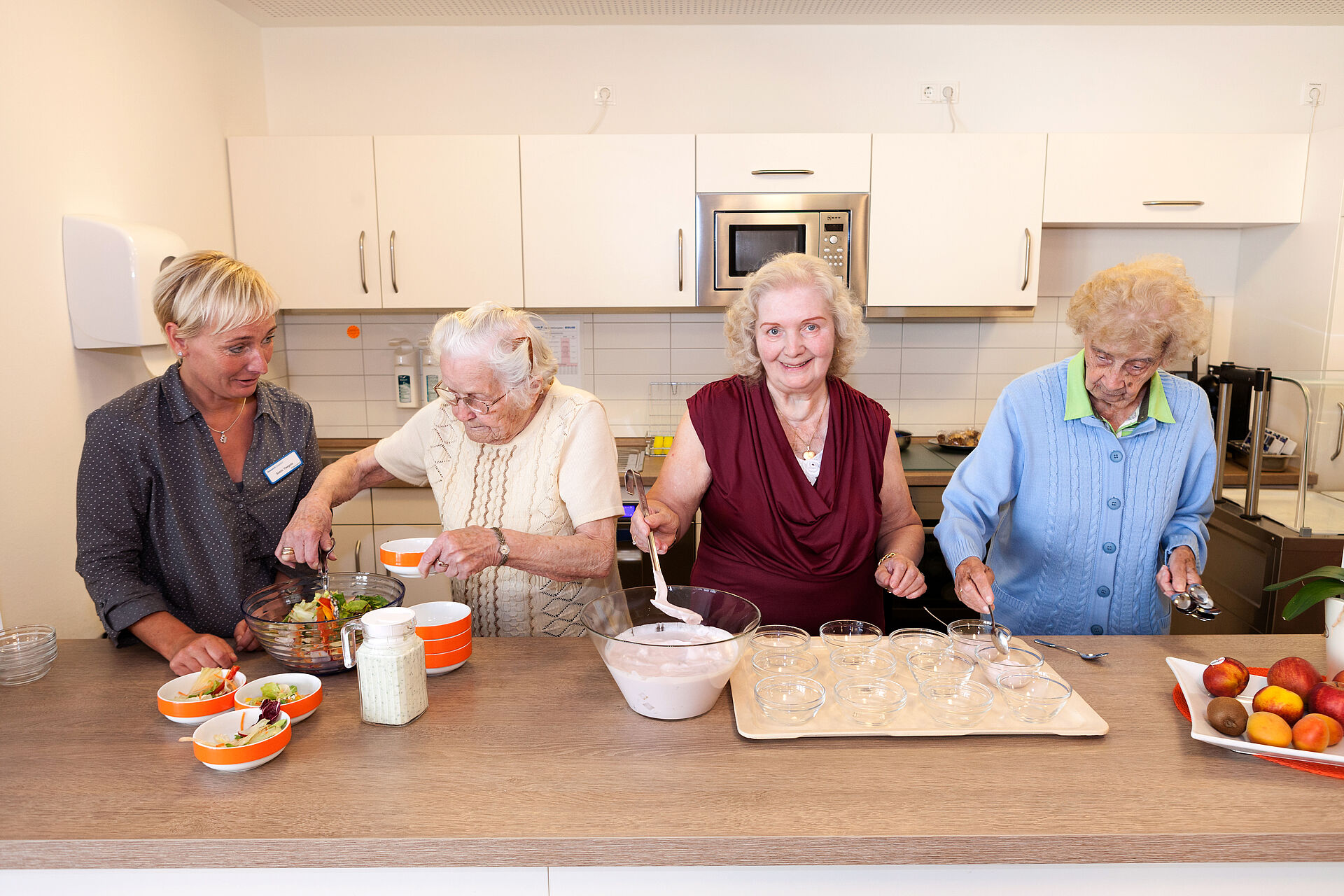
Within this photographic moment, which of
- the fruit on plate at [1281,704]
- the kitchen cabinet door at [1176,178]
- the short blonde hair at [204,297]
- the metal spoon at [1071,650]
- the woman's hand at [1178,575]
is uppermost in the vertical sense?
the kitchen cabinet door at [1176,178]

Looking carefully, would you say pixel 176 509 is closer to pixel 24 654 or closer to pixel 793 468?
pixel 24 654

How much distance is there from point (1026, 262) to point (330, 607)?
8.84 ft

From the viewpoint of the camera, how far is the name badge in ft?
5.58

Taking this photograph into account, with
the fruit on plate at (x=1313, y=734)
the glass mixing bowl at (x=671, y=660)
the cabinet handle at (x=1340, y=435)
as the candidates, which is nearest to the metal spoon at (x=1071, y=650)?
the fruit on plate at (x=1313, y=734)

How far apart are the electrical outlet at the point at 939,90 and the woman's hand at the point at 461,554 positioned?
106 inches

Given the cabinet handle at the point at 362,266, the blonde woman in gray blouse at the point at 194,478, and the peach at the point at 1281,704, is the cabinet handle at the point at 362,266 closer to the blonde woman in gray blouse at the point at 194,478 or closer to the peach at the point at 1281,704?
the blonde woman in gray blouse at the point at 194,478

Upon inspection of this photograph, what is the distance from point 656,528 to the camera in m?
1.60

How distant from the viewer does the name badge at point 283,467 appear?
170 cm

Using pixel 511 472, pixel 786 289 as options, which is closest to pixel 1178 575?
pixel 786 289

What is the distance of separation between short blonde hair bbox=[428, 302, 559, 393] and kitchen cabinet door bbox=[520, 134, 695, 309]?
1511 mm

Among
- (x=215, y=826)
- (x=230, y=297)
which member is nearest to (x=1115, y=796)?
(x=215, y=826)

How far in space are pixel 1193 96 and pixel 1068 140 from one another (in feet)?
2.28

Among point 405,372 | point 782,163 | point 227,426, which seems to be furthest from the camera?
point 405,372

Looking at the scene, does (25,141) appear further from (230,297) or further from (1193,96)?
(1193,96)
